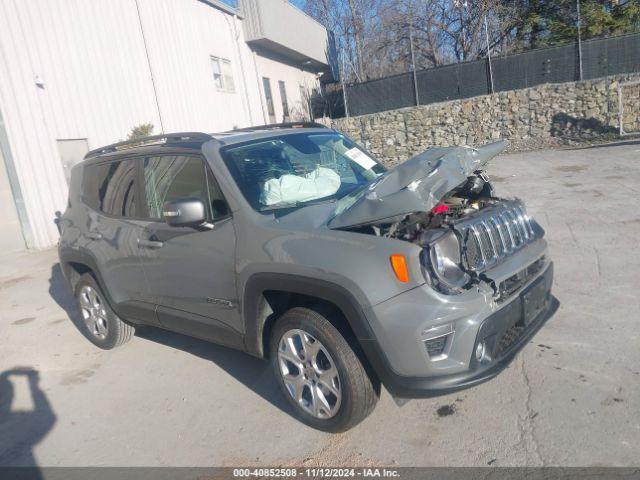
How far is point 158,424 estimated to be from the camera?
147 inches

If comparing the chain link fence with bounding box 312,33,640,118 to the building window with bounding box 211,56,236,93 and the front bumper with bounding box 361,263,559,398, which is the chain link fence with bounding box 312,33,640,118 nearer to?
the building window with bounding box 211,56,236,93

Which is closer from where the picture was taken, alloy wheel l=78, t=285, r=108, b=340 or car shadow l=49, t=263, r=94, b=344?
alloy wheel l=78, t=285, r=108, b=340

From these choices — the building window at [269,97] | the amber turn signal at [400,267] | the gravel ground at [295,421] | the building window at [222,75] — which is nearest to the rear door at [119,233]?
the gravel ground at [295,421]

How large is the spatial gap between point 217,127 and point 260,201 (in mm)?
15132

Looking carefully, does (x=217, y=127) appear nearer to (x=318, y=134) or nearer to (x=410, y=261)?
(x=318, y=134)

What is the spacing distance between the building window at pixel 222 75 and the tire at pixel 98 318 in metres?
14.1

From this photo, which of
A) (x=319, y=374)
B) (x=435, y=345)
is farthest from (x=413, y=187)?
(x=319, y=374)

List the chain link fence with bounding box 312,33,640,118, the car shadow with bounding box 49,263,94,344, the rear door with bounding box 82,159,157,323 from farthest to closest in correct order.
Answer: the chain link fence with bounding box 312,33,640,118 → the car shadow with bounding box 49,263,94,344 → the rear door with bounding box 82,159,157,323

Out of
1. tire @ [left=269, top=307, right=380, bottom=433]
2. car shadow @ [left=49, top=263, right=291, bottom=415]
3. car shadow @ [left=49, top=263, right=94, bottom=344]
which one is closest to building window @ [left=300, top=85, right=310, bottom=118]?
car shadow @ [left=49, top=263, right=94, bottom=344]

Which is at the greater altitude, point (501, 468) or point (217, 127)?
point (217, 127)

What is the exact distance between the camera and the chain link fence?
1681cm

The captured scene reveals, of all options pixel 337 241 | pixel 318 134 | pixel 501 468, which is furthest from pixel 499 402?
pixel 318 134

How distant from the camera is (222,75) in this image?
1859 centimetres

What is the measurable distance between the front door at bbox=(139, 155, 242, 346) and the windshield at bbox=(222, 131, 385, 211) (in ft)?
0.77
